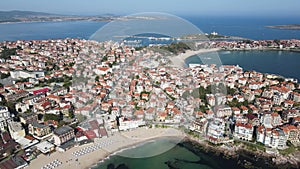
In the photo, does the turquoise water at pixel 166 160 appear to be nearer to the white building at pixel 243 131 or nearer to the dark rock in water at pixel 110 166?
the dark rock in water at pixel 110 166

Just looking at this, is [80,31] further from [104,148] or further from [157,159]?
[157,159]

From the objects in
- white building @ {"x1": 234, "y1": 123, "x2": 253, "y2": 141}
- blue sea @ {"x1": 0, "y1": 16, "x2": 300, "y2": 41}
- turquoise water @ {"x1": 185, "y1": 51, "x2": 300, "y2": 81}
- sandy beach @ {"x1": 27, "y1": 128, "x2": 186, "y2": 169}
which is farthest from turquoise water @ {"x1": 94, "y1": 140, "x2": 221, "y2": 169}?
blue sea @ {"x1": 0, "y1": 16, "x2": 300, "y2": 41}

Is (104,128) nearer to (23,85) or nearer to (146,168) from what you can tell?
(146,168)

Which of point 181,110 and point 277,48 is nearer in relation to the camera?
point 181,110

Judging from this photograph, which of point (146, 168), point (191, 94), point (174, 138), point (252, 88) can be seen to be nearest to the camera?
point (146, 168)

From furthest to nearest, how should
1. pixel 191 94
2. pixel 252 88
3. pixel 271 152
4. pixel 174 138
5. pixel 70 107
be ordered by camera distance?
1. pixel 252 88
2. pixel 70 107
3. pixel 191 94
4. pixel 174 138
5. pixel 271 152

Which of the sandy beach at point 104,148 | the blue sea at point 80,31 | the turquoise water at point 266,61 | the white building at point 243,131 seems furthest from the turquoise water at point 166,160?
the blue sea at point 80,31

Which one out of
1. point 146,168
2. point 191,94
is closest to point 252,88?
point 191,94
